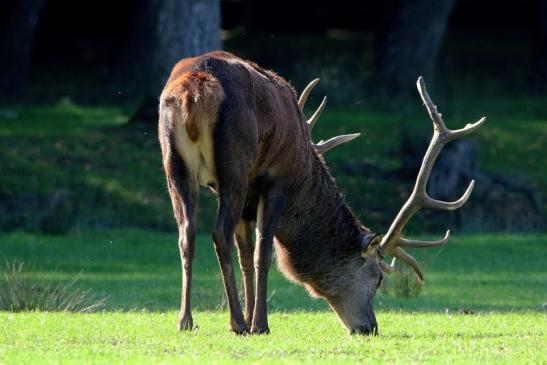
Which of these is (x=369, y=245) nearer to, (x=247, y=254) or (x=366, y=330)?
(x=366, y=330)

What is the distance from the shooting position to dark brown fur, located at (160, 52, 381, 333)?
972 cm

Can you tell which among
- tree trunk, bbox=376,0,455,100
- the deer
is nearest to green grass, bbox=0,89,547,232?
tree trunk, bbox=376,0,455,100

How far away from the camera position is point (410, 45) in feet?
87.4

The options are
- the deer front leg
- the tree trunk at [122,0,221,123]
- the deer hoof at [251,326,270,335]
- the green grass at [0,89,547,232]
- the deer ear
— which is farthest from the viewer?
the tree trunk at [122,0,221,123]

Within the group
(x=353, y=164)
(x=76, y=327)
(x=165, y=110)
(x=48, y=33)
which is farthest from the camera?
(x=48, y=33)

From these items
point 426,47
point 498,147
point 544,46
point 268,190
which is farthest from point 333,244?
point 544,46

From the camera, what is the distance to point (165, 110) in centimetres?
970

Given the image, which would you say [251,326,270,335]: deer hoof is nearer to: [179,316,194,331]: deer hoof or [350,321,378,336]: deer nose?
[179,316,194,331]: deer hoof

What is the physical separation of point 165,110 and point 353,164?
1271cm

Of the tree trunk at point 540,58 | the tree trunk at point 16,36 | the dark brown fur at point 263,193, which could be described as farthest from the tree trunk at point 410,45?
the dark brown fur at point 263,193

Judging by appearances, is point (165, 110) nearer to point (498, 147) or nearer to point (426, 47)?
point (498, 147)

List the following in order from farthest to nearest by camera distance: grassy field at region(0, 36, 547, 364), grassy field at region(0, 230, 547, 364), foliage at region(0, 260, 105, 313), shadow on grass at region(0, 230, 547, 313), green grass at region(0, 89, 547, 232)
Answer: green grass at region(0, 89, 547, 232), shadow on grass at region(0, 230, 547, 313), foliage at region(0, 260, 105, 313), grassy field at region(0, 36, 547, 364), grassy field at region(0, 230, 547, 364)

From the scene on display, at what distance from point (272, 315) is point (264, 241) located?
66.6 inches

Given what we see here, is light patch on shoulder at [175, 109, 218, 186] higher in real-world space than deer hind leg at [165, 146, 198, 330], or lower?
higher
